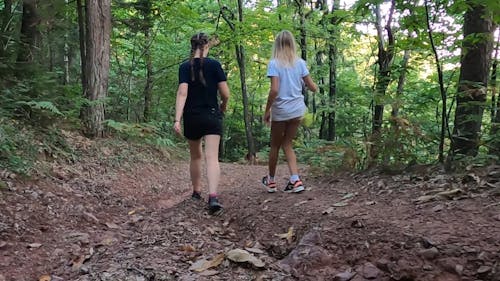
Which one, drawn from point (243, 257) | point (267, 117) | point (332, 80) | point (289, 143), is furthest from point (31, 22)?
point (332, 80)

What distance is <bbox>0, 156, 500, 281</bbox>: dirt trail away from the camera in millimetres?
2758

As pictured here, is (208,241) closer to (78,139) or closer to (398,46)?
(398,46)

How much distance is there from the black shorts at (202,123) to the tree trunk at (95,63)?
441 cm

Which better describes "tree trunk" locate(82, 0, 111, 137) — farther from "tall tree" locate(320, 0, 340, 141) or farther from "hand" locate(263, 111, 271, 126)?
"tall tree" locate(320, 0, 340, 141)

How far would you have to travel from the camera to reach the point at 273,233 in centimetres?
378

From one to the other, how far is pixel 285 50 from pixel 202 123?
1.50 meters

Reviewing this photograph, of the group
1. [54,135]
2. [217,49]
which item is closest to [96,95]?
[54,135]

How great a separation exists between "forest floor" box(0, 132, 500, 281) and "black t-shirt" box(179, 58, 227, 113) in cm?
119

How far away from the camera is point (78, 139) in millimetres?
7895

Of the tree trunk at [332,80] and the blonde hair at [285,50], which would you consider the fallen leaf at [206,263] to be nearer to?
the blonde hair at [285,50]

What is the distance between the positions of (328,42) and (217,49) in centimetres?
465

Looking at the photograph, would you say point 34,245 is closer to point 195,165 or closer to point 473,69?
point 195,165

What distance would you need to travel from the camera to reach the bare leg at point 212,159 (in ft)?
16.3

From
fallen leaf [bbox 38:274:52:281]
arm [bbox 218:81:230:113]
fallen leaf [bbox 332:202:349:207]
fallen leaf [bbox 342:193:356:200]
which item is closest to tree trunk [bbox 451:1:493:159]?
fallen leaf [bbox 342:193:356:200]
